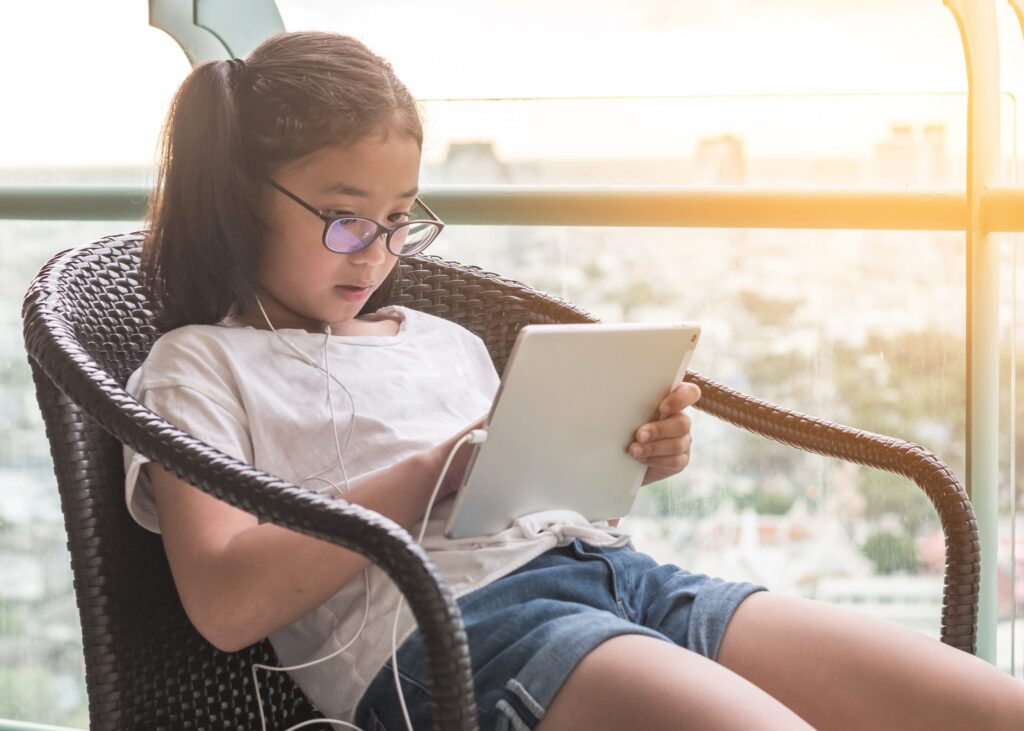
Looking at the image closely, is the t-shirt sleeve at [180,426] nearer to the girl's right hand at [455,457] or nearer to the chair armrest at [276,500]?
the chair armrest at [276,500]

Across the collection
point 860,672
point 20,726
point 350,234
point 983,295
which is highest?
point 350,234

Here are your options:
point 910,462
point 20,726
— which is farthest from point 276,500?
point 20,726

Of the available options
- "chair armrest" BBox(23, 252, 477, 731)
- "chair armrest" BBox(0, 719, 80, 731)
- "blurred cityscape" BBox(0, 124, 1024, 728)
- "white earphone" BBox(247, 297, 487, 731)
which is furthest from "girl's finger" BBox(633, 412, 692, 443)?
"chair armrest" BBox(0, 719, 80, 731)

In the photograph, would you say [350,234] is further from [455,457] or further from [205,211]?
[455,457]

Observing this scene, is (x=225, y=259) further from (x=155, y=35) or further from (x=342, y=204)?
(x=155, y=35)

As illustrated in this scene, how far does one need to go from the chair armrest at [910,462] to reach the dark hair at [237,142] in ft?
2.10

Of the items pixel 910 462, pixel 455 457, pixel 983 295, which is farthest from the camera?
pixel 983 295

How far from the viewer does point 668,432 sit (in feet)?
4.93

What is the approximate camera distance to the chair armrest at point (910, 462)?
4.94ft

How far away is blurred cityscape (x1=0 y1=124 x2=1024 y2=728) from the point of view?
7.61ft

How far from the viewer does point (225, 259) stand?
1.53m

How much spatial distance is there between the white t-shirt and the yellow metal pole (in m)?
0.90

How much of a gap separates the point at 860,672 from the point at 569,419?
450mm

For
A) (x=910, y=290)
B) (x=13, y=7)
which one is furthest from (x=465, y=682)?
(x=13, y=7)
